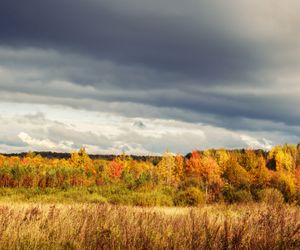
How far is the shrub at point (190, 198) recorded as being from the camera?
26733 mm

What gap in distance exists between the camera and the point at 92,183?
33.4 meters

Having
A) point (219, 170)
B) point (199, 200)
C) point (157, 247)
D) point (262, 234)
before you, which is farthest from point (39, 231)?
point (219, 170)

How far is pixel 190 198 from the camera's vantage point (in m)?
27.5

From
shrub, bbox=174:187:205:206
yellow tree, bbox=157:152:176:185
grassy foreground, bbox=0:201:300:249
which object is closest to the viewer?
grassy foreground, bbox=0:201:300:249

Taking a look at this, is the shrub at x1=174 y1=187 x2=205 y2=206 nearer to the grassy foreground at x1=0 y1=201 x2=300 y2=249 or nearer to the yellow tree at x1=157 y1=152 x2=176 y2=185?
the grassy foreground at x1=0 y1=201 x2=300 y2=249

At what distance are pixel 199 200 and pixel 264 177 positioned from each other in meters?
29.0

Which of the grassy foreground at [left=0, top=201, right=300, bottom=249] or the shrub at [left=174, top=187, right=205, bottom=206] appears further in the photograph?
the shrub at [left=174, top=187, right=205, bottom=206]

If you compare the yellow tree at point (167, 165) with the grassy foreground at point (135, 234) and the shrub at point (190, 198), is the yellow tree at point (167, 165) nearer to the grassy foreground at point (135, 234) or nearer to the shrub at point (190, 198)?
the shrub at point (190, 198)

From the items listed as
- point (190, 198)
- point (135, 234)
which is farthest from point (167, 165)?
point (135, 234)

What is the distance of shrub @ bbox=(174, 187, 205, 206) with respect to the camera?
2673 cm

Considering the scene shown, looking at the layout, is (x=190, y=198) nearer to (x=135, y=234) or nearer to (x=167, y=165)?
(x=135, y=234)

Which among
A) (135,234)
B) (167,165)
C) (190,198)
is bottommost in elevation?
(190,198)

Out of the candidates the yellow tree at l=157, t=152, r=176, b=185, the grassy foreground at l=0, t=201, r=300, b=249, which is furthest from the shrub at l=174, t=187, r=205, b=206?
the yellow tree at l=157, t=152, r=176, b=185

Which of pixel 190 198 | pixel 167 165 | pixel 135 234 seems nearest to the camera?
pixel 135 234
